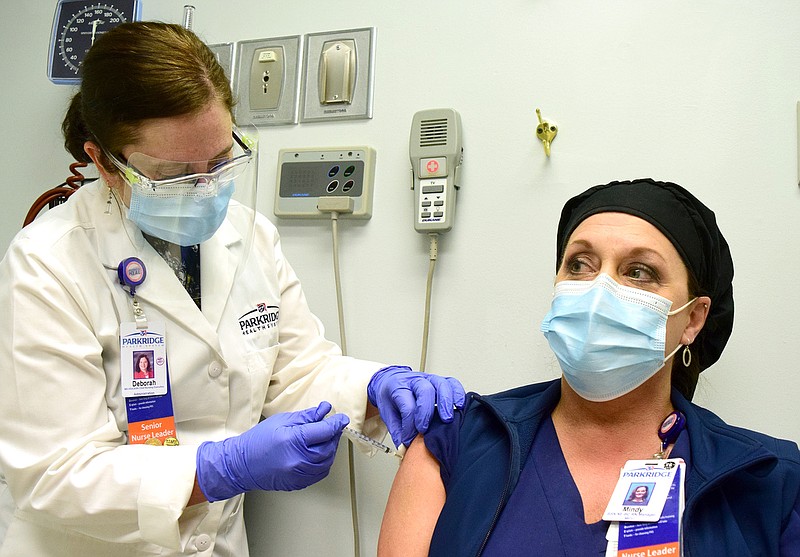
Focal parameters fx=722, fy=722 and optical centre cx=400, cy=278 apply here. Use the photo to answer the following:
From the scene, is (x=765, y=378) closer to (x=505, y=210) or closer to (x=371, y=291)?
(x=505, y=210)

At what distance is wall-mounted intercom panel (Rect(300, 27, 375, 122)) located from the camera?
1846 millimetres

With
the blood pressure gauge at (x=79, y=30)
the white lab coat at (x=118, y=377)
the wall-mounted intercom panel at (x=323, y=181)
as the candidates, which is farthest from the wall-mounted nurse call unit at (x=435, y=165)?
the blood pressure gauge at (x=79, y=30)

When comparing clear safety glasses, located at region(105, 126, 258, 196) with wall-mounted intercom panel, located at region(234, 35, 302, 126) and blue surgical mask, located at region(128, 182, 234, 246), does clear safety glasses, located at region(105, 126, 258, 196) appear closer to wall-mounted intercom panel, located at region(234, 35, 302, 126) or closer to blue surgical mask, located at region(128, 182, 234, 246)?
blue surgical mask, located at region(128, 182, 234, 246)

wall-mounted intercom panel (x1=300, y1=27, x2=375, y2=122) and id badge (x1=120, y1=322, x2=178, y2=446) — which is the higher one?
wall-mounted intercom panel (x1=300, y1=27, x2=375, y2=122)

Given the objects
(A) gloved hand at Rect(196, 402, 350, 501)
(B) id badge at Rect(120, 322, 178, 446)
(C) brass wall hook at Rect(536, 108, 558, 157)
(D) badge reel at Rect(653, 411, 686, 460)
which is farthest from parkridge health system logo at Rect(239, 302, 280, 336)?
(D) badge reel at Rect(653, 411, 686, 460)

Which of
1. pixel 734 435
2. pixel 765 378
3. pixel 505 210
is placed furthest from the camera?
pixel 505 210

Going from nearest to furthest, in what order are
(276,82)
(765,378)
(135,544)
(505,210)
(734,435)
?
(734,435) < (135,544) < (765,378) < (505,210) < (276,82)

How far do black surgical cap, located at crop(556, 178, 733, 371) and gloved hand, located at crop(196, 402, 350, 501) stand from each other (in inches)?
24.8

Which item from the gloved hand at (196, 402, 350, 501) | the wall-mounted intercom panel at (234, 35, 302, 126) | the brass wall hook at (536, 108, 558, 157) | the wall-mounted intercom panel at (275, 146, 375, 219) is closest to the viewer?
the gloved hand at (196, 402, 350, 501)

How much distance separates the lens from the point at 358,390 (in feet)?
5.06

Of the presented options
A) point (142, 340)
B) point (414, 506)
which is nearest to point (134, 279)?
point (142, 340)

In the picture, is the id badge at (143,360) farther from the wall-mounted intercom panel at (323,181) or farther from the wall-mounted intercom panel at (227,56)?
the wall-mounted intercom panel at (227,56)

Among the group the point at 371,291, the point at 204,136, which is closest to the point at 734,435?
the point at 371,291

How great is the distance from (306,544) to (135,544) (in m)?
0.55
